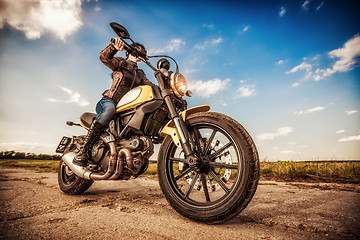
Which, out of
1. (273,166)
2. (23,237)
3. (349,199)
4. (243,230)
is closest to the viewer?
(23,237)

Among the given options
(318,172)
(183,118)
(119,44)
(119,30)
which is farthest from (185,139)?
(318,172)

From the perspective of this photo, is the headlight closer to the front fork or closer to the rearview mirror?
the front fork

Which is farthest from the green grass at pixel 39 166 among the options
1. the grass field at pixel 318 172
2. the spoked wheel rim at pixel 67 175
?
the grass field at pixel 318 172

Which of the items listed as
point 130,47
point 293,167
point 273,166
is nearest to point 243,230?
point 130,47

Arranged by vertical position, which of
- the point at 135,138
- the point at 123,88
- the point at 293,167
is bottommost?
the point at 293,167

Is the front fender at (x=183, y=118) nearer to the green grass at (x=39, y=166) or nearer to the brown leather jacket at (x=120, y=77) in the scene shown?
the brown leather jacket at (x=120, y=77)

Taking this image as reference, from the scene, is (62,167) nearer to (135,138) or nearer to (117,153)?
(117,153)

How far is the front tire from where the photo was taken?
8.39ft

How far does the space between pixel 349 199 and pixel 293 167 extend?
2948mm

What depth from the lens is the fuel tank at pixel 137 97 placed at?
2.15 meters

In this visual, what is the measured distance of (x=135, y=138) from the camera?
7.13 ft

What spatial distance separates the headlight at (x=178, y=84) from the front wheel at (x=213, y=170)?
0.47 m

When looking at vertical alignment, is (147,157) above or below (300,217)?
above

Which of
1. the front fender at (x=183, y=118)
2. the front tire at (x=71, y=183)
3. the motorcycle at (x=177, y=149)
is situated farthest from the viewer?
the front tire at (x=71, y=183)
